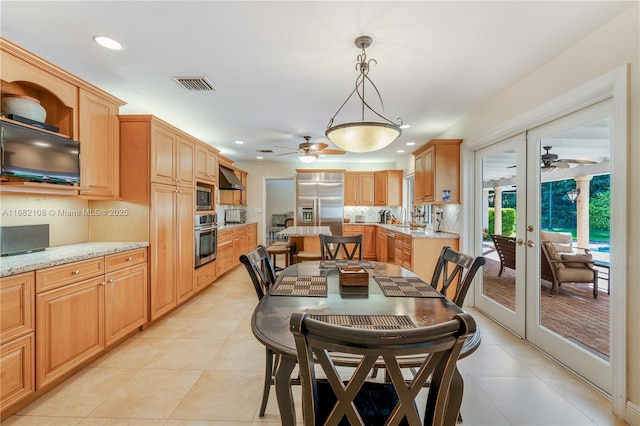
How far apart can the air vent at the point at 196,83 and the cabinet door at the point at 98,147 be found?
74cm

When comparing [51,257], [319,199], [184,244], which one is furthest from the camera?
[319,199]

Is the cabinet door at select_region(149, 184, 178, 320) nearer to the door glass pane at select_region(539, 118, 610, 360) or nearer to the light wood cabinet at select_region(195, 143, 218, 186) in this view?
the light wood cabinet at select_region(195, 143, 218, 186)

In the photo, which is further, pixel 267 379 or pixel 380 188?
pixel 380 188

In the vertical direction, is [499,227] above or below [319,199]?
below

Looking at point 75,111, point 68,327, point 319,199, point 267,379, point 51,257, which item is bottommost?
point 267,379

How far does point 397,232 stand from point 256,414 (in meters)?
3.70

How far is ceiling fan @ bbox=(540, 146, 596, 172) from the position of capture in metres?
2.38

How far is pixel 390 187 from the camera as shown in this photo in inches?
283

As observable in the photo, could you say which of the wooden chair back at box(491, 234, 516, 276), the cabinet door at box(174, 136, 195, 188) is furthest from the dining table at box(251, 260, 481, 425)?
the cabinet door at box(174, 136, 195, 188)

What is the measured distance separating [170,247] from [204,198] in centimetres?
119

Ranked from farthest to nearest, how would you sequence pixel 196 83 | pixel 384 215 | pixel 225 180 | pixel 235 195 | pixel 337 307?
pixel 384 215 < pixel 235 195 < pixel 225 180 < pixel 196 83 < pixel 337 307

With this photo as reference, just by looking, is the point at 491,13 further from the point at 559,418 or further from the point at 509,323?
the point at 509,323

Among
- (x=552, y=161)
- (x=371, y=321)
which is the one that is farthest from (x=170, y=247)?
(x=552, y=161)

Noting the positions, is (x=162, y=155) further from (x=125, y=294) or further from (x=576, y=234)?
(x=576, y=234)
